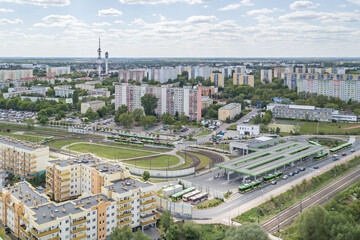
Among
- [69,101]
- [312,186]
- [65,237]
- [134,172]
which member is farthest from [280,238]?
[69,101]

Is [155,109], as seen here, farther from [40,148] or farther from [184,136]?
[40,148]

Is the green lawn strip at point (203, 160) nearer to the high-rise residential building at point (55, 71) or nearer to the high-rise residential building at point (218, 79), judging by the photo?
the high-rise residential building at point (218, 79)

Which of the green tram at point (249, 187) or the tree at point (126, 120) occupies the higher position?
the tree at point (126, 120)

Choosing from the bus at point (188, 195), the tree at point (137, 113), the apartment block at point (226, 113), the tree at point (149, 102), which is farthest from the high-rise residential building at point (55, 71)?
the bus at point (188, 195)

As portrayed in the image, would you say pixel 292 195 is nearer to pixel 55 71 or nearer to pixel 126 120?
pixel 126 120

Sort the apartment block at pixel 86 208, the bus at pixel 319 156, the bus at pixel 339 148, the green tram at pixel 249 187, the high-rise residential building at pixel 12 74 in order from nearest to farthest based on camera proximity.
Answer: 1. the apartment block at pixel 86 208
2. the green tram at pixel 249 187
3. the bus at pixel 319 156
4. the bus at pixel 339 148
5. the high-rise residential building at pixel 12 74

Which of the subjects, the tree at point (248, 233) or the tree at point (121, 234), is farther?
the tree at point (121, 234)

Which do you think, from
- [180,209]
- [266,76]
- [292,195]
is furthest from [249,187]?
[266,76]
